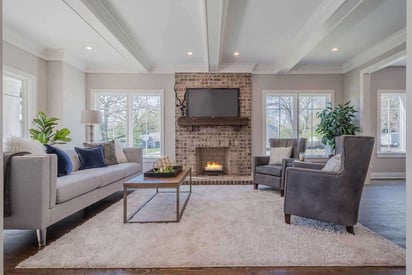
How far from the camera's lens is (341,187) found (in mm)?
2781

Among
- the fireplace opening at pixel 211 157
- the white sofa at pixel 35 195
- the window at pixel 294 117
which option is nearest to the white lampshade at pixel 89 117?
the fireplace opening at pixel 211 157

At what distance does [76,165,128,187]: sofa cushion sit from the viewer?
12.2 ft

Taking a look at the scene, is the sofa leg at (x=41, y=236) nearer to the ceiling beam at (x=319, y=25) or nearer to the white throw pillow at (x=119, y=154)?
the white throw pillow at (x=119, y=154)

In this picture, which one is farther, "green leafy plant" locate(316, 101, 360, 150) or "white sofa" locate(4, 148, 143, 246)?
"green leafy plant" locate(316, 101, 360, 150)

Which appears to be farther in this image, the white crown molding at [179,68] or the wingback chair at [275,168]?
the white crown molding at [179,68]

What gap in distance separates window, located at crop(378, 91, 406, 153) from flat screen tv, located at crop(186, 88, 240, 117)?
353 centimetres

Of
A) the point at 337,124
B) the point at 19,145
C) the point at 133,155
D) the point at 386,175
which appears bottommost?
the point at 386,175

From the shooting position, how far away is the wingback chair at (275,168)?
4598mm

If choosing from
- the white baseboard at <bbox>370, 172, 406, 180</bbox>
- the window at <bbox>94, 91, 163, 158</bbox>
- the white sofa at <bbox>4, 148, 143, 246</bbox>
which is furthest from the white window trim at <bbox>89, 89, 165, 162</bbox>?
the white baseboard at <bbox>370, 172, 406, 180</bbox>

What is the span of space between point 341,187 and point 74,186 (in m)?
2.84

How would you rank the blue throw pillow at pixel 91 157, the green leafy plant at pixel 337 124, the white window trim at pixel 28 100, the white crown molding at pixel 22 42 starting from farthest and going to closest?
the green leafy plant at pixel 337 124 < the white window trim at pixel 28 100 < the blue throw pillow at pixel 91 157 < the white crown molding at pixel 22 42

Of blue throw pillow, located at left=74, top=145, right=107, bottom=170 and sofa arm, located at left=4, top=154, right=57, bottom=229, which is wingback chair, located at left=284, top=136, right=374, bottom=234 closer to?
sofa arm, located at left=4, top=154, right=57, bottom=229

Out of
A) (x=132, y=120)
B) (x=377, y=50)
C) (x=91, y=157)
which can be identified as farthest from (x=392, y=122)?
(x=91, y=157)

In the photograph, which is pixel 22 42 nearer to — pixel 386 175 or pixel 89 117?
pixel 89 117
